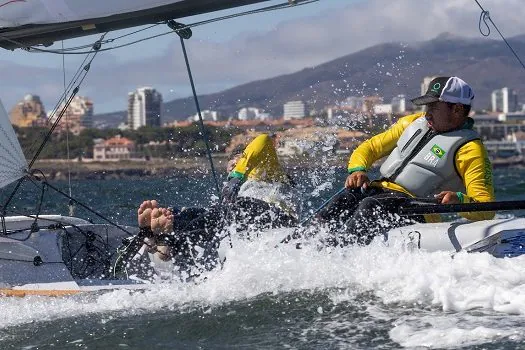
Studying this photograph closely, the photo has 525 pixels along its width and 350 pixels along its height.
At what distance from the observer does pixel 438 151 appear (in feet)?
21.4

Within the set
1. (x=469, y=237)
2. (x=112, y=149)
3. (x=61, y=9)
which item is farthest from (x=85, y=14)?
(x=112, y=149)

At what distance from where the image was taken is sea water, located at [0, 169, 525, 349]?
5.10 metres

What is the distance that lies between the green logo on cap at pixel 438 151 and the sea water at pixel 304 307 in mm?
687

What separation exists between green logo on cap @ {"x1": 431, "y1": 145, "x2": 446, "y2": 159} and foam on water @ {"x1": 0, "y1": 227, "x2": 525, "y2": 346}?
71 cm

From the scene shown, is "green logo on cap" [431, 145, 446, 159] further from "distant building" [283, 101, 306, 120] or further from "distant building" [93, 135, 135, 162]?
"distant building" [93, 135, 135, 162]

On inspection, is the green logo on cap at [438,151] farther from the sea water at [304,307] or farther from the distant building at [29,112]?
the distant building at [29,112]

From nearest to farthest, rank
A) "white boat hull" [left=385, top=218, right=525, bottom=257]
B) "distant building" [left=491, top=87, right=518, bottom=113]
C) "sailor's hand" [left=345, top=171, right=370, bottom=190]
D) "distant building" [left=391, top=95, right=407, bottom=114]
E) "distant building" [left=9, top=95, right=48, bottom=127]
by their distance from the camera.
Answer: "white boat hull" [left=385, top=218, right=525, bottom=257] < "sailor's hand" [left=345, top=171, right=370, bottom=190] < "distant building" [left=391, top=95, right=407, bottom=114] < "distant building" [left=9, top=95, right=48, bottom=127] < "distant building" [left=491, top=87, right=518, bottom=113]

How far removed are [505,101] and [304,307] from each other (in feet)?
424

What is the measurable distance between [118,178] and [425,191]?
45.8 meters

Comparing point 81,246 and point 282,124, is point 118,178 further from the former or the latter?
point 81,246

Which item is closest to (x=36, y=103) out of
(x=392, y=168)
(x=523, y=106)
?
(x=392, y=168)

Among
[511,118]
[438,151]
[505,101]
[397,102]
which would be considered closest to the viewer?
[438,151]

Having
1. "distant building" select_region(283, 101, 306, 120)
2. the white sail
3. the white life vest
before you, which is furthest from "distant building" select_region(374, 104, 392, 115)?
the white life vest

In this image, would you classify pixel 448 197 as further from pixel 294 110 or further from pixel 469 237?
pixel 294 110
